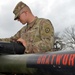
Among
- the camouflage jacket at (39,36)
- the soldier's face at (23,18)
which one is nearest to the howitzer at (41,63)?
the camouflage jacket at (39,36)

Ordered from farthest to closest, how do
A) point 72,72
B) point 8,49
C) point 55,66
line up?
point 8,49 → point 55,66 → point 72,72

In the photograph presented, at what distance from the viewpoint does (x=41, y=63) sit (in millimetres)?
2660

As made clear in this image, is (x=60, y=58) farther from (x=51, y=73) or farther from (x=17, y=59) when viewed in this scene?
(x=17, y=59)

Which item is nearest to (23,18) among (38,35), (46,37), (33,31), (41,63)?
(33,31)

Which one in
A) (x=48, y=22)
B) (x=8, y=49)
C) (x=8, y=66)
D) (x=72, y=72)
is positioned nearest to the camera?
(x=72, y=72)

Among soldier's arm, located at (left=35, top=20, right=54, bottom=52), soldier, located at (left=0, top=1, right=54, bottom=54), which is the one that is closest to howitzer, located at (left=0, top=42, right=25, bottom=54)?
soldier, located at (left=0, top=1, right=54, bottom=54)

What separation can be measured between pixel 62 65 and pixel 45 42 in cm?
118

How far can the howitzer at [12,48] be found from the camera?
3516mm

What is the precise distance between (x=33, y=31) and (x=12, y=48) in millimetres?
426

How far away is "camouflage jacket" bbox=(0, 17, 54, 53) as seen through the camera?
3.51 m

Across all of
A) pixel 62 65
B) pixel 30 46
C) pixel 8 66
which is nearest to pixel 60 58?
pixel 62 65

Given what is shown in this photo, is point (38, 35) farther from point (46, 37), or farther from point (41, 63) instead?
point (41, 63)

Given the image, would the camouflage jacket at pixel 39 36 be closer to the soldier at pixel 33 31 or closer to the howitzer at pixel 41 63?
the soldier at pixel 33 31

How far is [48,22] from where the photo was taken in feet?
12.5
